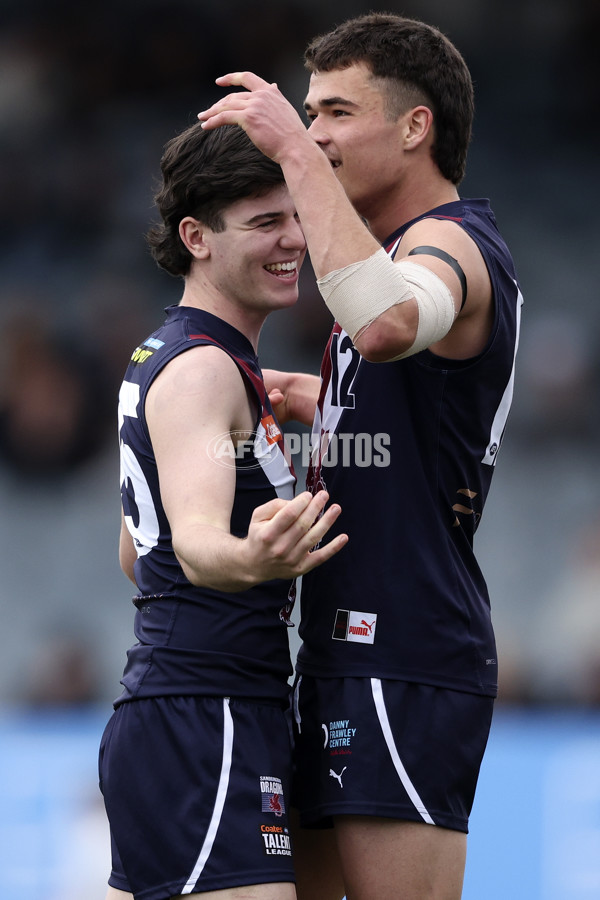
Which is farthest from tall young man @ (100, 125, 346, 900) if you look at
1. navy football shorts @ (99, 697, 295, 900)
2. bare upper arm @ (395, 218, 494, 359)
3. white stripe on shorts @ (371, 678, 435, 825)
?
bare upper arm @ (395, 218, 494, 359)

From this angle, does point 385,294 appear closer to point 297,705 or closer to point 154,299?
point 297,705

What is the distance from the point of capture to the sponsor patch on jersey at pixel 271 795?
8.86 ft

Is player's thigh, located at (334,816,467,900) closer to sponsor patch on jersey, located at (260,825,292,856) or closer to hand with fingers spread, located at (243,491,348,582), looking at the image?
sponsor patch on jersey, located at (260,825,292,856)

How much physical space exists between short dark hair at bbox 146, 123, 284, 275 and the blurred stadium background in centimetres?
321

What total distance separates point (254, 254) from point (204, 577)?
3.04 feet

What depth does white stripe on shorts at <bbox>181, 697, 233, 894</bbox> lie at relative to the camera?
260 cm

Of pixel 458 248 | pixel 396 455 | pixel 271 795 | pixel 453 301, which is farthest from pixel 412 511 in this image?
pixel 271 795

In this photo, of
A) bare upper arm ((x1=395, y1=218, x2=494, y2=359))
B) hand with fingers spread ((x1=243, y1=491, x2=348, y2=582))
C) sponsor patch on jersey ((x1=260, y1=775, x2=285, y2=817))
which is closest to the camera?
hand with fingers spread ((x1=243, y1=491, x2=348, y2=582))

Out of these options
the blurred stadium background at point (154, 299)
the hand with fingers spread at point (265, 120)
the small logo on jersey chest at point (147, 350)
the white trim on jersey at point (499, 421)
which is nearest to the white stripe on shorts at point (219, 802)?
the small logo on jersey chest at point (147, 350)

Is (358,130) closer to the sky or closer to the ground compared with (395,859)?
closer to the sky

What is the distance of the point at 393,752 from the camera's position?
284 centimetres

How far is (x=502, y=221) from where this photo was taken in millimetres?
8898

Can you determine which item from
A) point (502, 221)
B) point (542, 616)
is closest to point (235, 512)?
point (542, 616)

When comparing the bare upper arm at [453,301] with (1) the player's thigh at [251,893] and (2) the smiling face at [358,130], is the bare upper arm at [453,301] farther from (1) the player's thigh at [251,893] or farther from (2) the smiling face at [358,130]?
(1) the player's thigh at [251,893]
